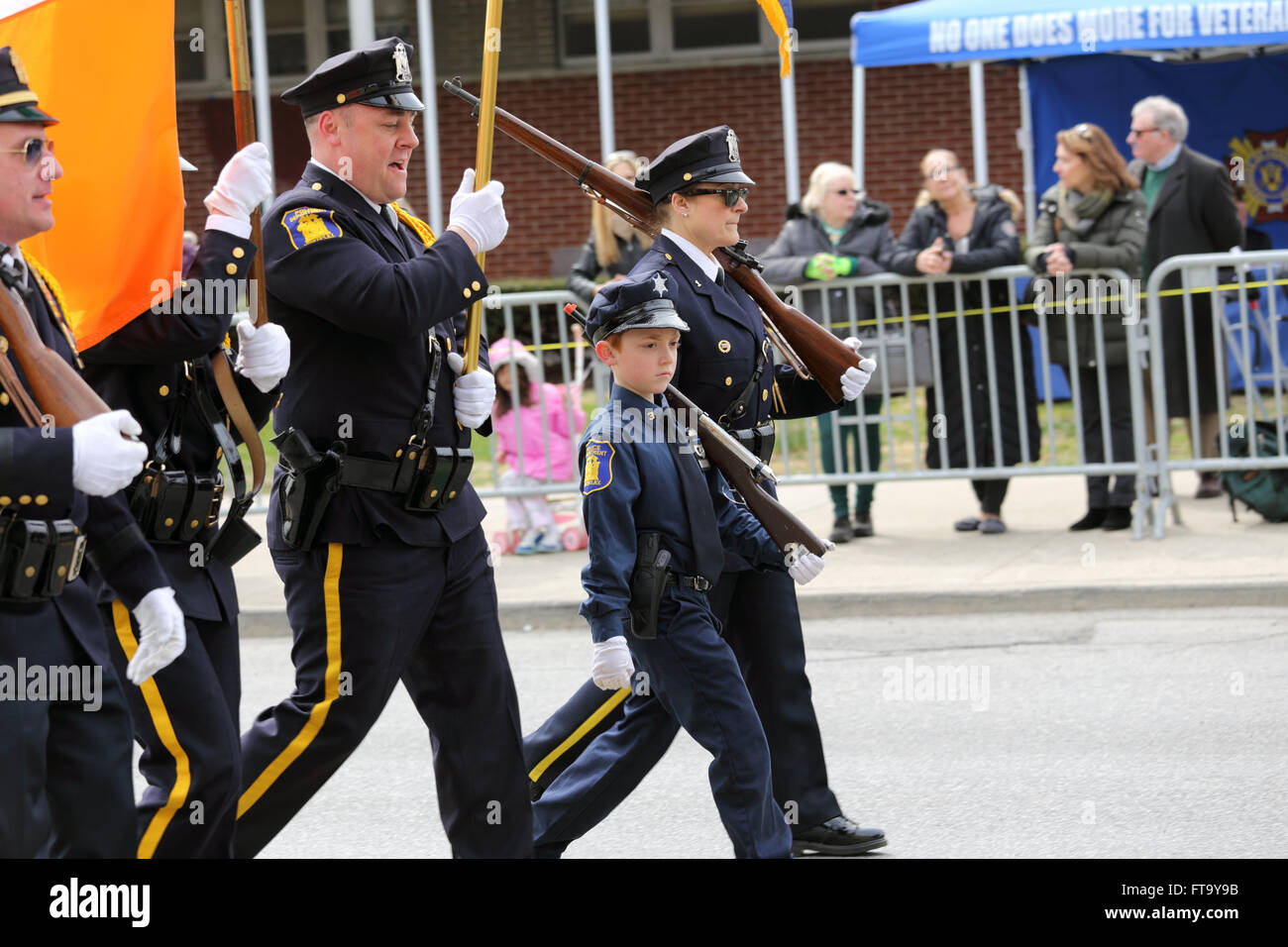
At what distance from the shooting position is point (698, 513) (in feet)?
15.6

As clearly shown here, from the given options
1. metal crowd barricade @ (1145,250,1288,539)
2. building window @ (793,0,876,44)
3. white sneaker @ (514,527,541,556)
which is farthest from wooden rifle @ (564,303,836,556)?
building window @ (793,0,876,44)

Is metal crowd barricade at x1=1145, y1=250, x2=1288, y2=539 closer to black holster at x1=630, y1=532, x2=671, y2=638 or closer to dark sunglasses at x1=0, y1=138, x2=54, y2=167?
black holster at x1=630, y1=532, x2=671, y2=638

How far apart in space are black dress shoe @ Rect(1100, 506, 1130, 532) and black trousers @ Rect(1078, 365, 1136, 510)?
0.03m

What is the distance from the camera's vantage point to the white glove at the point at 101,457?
3375 millimetres

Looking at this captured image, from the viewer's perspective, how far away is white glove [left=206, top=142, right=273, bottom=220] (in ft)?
13.3

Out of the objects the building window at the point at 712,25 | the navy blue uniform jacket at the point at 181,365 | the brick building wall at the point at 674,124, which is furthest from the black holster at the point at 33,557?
the building window at the point at 712,25

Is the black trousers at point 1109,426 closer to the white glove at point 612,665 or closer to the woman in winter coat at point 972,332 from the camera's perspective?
the woman in winter coat at point 972,332

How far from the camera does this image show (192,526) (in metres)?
4.17

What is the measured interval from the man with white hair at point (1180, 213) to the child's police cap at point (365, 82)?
6.82m

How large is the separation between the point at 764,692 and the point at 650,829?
735mm

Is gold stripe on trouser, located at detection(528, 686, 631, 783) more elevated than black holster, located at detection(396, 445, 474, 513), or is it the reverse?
black holster, located at detection(396, 445, 474, 513)

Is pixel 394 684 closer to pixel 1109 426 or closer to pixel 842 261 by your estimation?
pixel 842 261

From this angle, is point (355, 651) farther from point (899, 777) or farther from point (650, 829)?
point (899, 777)

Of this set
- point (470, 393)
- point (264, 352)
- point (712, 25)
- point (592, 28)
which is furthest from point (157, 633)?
point (592, 28)
